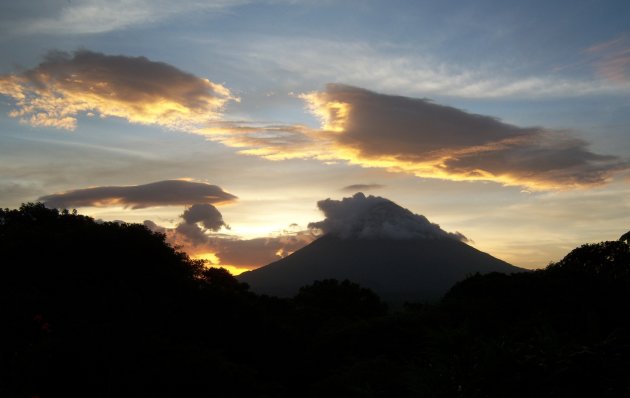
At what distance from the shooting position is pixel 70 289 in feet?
62.4

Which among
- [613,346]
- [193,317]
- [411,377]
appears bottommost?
[193,317]

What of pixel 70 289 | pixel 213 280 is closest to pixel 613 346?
pixel 70 289

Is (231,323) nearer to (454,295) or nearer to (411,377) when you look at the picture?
(411,377)

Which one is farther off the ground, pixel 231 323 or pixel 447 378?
pixel 447 378

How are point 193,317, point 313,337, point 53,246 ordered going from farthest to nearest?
point 313,337
point 193,317
point 53,246

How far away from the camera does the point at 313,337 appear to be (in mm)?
33312

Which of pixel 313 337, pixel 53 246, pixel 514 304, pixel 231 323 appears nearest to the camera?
pixel 53 246

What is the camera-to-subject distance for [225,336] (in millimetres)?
24141

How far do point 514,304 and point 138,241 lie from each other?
2549 cm

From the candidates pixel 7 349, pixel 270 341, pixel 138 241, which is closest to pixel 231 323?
pixel 270 341

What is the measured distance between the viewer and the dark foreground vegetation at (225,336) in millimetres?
6594

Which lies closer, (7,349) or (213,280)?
(7,349)

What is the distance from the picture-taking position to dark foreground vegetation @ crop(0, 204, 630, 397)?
21.6 ft

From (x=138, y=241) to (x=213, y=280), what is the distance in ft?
17.6
